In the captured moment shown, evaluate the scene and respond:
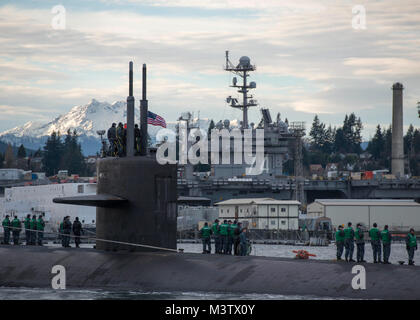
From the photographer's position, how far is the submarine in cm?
1975

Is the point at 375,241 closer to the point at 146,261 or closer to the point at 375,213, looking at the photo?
the point at 146,261

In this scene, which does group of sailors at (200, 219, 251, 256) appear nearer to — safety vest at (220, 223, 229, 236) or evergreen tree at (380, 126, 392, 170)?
safety vest at (220, 223, 229, 236)

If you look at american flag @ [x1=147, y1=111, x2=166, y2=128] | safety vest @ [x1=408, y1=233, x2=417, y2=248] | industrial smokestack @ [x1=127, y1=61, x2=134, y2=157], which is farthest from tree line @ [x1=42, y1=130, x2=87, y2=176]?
safety vest @ [x1=408, y1=233, x2=417, y2=248]

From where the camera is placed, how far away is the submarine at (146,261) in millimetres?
19750

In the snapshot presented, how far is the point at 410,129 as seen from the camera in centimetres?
19788

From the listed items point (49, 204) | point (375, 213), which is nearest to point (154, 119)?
point (375, 213)

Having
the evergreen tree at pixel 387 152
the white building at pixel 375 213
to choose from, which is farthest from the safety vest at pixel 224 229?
the evergreen tree at pixel 387 152

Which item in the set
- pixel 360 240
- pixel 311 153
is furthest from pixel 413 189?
pixel 311 153

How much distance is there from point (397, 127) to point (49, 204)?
59580 mm

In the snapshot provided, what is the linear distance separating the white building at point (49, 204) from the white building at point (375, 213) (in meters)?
22.5

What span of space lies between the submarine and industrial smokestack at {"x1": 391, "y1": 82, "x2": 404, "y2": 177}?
92.2 m
